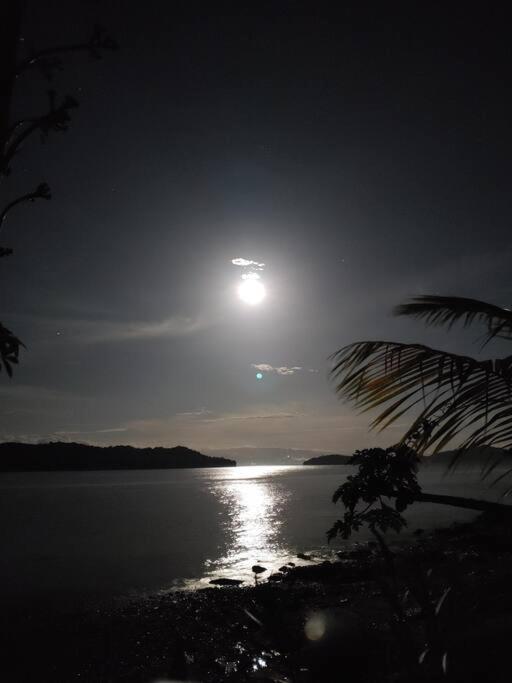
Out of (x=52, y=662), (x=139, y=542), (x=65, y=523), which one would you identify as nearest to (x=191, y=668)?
(x=52, y=662)

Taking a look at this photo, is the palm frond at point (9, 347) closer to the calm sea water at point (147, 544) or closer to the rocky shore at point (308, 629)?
the rocky shore at point (308, 629)

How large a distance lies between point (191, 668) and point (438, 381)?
441 inches

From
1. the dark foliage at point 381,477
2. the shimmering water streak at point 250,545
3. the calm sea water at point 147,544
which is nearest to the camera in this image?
the dark foliage at point 381,477

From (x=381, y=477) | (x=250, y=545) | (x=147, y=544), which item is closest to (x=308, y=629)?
(x=381, y=477)

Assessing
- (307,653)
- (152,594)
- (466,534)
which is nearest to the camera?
(307,653)

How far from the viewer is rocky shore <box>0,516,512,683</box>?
62.5 inches

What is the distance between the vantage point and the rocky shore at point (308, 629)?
5.21ft

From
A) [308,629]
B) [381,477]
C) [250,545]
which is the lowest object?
[250,545]

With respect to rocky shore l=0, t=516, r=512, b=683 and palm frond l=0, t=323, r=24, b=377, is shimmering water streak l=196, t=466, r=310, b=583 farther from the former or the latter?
palm frond l=0, t=323, r=24, b=377

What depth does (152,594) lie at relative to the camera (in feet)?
63.7

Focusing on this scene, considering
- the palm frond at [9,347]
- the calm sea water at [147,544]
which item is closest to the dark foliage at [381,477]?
the palm frond at [9,347]

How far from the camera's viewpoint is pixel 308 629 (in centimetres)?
426

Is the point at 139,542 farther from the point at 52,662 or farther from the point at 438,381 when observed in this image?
the point at 438,381

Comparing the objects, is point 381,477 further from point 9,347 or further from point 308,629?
point 9,347
